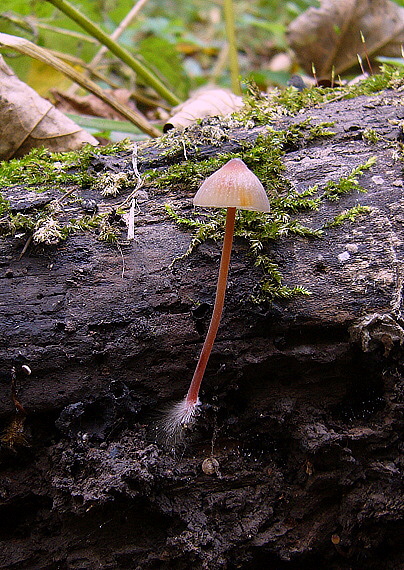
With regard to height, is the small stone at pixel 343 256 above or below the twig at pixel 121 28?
below

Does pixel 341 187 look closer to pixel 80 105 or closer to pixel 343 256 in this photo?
pixel 343 256

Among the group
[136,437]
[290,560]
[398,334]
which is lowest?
[290,560]

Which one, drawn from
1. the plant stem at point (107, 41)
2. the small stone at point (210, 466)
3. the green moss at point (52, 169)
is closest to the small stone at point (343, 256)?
the small stone at point (210, 466)

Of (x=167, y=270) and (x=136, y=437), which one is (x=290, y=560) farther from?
(x=167, y=270)

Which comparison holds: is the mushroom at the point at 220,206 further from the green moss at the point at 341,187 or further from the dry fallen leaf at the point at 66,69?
the dry fallen leaf at the point at 66,69

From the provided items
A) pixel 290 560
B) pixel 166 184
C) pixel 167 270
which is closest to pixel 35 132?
pixel 166 184

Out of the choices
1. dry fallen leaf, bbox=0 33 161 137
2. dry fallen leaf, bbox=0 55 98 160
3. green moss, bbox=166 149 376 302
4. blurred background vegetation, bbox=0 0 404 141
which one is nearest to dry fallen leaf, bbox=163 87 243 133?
blurred background vegetation, bbox=0 0 404 141
